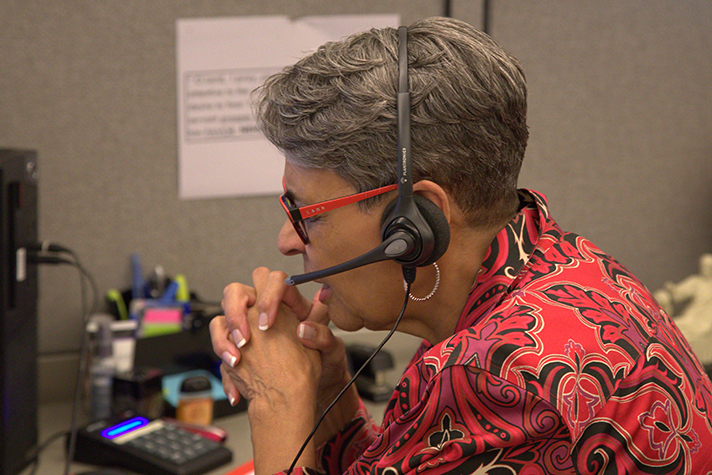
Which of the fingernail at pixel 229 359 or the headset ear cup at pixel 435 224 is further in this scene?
the fingernail at pixel 229 359

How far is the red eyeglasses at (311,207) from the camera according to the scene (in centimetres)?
60

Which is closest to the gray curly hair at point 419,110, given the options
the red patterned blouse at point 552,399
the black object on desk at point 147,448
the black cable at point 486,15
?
the red patterned blouse at point 552,399

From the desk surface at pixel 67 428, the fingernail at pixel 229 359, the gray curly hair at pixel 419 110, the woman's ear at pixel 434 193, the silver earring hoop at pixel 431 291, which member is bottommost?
the desk surface at pixel 67 428

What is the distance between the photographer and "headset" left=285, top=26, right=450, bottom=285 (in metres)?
0.55

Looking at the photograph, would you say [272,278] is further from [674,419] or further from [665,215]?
[665,215]

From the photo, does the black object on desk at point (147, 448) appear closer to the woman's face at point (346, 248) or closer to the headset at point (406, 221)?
the woman's face at point (346, 248)

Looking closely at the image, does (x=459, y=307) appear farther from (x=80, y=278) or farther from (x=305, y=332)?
(x=80, y=278)

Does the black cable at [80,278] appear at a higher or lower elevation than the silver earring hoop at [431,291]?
lower

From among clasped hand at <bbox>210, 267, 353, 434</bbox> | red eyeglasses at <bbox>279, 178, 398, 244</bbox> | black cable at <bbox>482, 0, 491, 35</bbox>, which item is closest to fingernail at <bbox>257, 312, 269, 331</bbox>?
clasped hand at <bbox>210, 267, 353, 434</bbox>

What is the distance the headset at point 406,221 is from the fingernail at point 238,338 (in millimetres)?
204

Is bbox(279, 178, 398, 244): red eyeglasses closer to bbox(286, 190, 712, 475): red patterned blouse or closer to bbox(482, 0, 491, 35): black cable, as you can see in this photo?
bbox(286, 190, 712, 475): red patterned blouse

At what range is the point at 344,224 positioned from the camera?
24.6 inches

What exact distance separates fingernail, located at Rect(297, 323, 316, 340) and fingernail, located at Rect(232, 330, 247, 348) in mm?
66

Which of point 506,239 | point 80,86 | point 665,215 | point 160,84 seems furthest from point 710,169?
point 80,86
